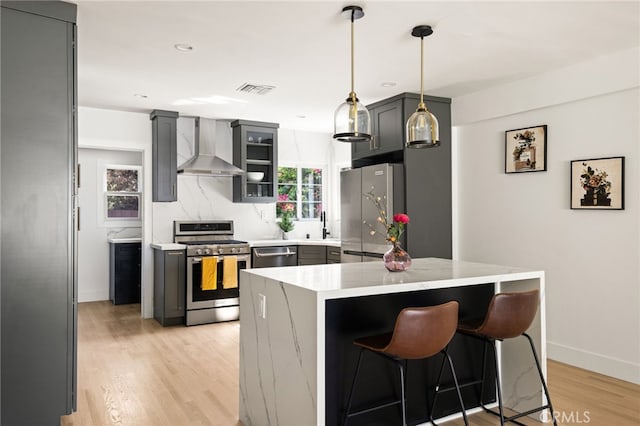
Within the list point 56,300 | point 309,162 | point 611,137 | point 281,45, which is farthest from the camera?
point 309,162

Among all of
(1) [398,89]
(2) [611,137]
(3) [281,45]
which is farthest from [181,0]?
(2) [611,137]

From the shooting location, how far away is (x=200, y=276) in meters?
5.57

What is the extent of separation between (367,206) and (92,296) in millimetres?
4560

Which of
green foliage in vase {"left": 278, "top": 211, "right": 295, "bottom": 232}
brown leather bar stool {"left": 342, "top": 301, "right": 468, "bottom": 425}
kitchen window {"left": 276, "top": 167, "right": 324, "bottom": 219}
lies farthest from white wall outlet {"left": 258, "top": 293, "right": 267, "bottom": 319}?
kitchen window {"left": 276, "top": 167, "right": 324, "bottom": 219}

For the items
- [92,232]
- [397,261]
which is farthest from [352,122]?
[92,232]

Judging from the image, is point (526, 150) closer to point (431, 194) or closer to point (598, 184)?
point (598, 184)

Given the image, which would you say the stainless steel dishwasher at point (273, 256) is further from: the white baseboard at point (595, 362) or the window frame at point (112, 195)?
the white baseboard at point (595, 362)

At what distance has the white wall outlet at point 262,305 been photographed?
2721mm

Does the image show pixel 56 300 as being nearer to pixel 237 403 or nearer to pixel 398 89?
pixel 237 403

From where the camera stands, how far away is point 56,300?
2.71 m

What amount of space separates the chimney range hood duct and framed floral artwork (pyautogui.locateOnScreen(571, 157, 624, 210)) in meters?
3.77

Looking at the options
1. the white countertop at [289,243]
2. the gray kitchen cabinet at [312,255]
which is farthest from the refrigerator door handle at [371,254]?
the gray kitchen cabinet at [312,255]

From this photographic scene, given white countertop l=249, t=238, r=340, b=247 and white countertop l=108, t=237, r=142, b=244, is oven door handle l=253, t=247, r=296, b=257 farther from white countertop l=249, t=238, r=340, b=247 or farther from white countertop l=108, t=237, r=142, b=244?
white countertop l=108, t=237, r=142, b=244

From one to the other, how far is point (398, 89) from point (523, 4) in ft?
6.20
